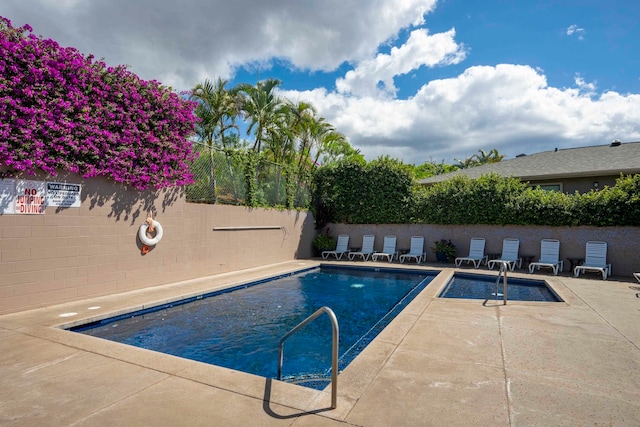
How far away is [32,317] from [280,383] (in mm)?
4321

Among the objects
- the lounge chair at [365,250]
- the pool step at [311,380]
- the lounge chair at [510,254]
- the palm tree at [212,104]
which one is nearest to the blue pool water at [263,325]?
the pool step at [311,380]

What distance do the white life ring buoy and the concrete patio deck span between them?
2.49 meters

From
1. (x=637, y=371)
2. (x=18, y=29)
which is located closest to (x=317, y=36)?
(x=18, y=29)

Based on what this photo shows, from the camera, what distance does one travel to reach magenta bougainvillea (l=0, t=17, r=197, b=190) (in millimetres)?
5074

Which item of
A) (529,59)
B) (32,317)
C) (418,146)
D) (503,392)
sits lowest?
(32,317)

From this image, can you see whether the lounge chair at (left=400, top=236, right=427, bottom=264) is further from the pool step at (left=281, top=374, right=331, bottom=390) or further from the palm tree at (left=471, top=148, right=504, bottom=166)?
the palm tree at (left=471, top=148, right=504, bottom=166)

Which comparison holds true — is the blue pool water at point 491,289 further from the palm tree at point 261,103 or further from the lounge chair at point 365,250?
the palm tree at point 261,103

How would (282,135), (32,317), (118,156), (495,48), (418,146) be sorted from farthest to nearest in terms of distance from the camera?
(418,146) < (282,135) < (495,48) < (118,156) < (32,317)

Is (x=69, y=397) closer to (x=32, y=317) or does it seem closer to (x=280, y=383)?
(x=280, y=383)

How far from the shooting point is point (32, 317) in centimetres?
495

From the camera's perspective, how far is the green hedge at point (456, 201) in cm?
976

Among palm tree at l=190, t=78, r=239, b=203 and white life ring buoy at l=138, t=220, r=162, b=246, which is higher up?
palm tree at l=190, t=78, r=239, b=203

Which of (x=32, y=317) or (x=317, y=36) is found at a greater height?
(x=317, y=36)

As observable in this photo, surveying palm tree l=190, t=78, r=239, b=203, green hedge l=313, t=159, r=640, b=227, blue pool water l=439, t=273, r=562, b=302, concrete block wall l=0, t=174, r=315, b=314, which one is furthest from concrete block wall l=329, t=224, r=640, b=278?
palm tree l=190, t=78, r=239, b=203
